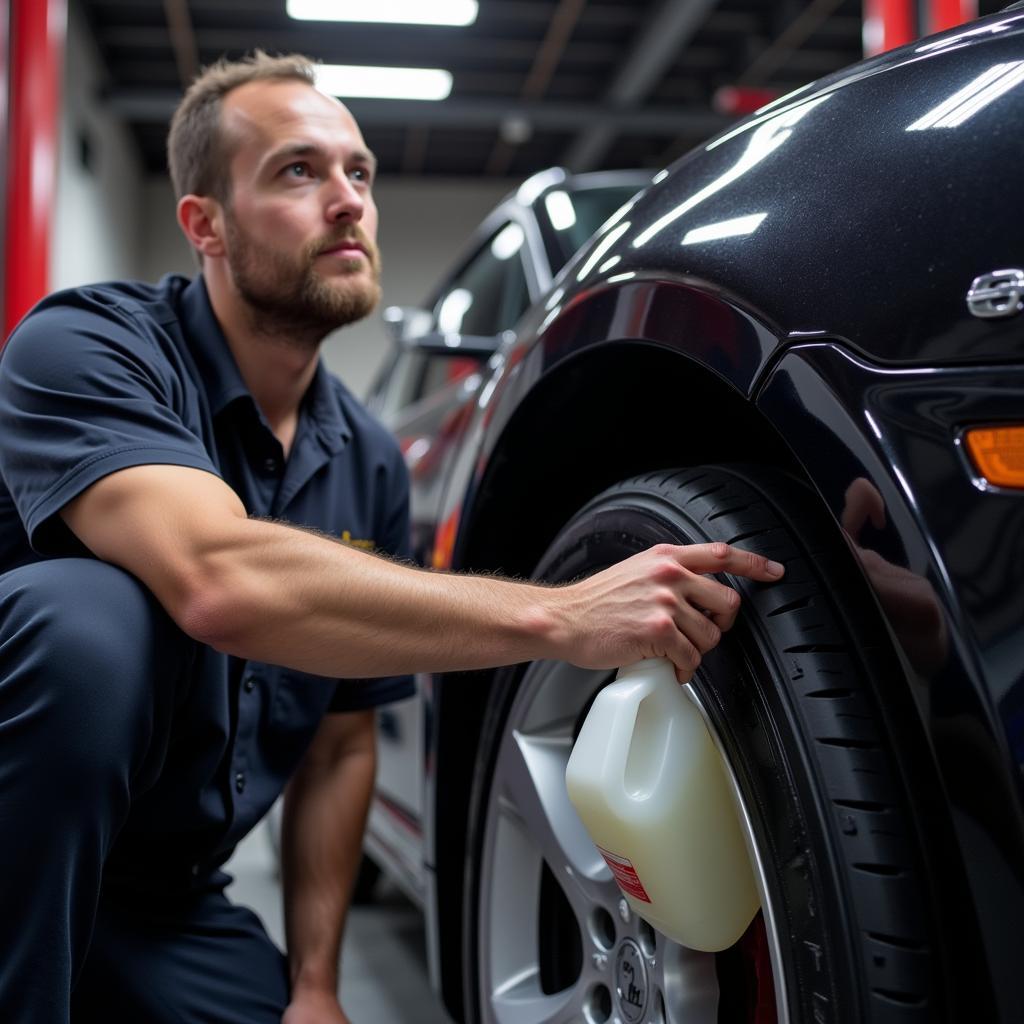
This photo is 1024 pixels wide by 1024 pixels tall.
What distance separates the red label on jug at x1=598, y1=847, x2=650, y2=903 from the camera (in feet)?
3.07

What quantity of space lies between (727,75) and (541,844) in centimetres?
956

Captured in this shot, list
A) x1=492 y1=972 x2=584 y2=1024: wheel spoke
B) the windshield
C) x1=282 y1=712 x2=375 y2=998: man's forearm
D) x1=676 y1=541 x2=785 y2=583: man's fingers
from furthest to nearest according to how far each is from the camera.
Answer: the windshield < x1=282 y1=712 x2=375 y2=998: man's forearm < x1=492 y1=972 x2=584 y2=1024: wheel spoke < x1=676 y1=541 x2=785 y2=583: man's fingers

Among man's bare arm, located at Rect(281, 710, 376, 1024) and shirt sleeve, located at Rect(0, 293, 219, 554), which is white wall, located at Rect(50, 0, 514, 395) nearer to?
man's bare arm, located at Rect(281, 710, 376, 1024)

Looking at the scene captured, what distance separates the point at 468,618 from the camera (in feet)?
3.47

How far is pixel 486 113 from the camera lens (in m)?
9.75

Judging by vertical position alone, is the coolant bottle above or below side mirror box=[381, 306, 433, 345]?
below

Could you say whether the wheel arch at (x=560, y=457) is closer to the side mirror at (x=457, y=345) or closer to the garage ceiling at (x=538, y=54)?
the side mirror at (x=457, y=345)

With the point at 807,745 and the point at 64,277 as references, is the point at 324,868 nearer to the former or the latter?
the point at 807,745

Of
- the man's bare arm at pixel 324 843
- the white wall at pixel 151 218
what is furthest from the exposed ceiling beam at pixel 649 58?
the man's bare arm at pixel 324 843

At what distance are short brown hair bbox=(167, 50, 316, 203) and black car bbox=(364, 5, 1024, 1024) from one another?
0.68 m

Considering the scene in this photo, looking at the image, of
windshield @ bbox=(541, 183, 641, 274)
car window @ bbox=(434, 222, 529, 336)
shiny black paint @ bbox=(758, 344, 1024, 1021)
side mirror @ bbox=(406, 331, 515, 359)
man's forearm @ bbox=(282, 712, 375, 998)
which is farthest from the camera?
car window @ bbox=(434, 222, 529, 336)

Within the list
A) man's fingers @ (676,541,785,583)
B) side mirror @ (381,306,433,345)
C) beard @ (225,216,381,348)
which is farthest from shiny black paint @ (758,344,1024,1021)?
side mirror @ (381,306,433,345)

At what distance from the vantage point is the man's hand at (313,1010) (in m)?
1.40

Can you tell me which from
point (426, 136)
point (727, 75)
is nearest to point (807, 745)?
point (727, 75)
